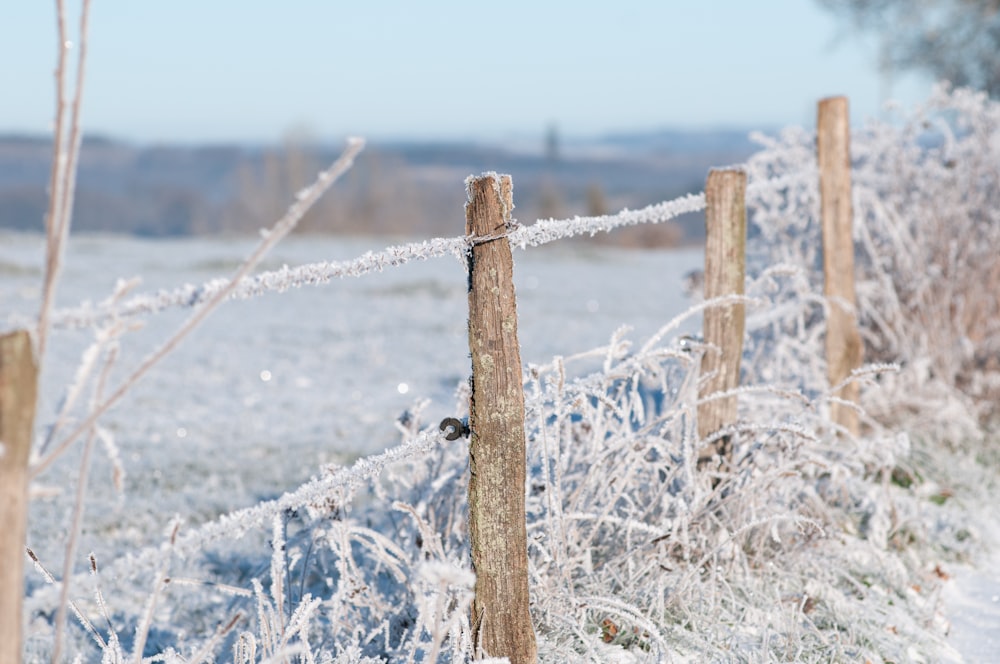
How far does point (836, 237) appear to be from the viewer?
4344 mm

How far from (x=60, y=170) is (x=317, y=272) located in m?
0.61

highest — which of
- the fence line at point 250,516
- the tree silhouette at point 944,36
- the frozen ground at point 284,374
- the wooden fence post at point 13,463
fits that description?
the tree silhouette at point 944,36

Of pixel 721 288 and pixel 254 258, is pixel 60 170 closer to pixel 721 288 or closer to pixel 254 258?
pixel 254 258

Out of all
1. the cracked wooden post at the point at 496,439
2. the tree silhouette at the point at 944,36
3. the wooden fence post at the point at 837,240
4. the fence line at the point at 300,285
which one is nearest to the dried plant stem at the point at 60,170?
the fence line at the point at 300,285

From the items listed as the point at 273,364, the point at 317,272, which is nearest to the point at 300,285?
the point at 317,272

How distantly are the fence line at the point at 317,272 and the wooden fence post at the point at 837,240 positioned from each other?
1.84m

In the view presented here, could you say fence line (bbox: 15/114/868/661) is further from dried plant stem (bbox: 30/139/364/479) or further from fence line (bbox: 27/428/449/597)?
dried plant stem (bbox: 30/139/364/479)

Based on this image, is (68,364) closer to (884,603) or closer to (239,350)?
(239,350)

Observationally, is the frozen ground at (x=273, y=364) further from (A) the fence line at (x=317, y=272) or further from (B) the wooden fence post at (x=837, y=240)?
(B) the wooden fence post at (x=837, y=240)

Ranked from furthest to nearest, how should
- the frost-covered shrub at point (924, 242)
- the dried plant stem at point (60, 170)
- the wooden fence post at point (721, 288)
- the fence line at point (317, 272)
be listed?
the frost-covered shrub at point (924, 242) → the wooden fence post at point (721, 288) → the fence line at point (317, 272) → the dried plant stem at point (60, 170)

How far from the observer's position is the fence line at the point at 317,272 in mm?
1295

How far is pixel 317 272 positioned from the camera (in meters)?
1.66

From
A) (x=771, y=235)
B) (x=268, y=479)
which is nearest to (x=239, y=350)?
(x=268, y=479)

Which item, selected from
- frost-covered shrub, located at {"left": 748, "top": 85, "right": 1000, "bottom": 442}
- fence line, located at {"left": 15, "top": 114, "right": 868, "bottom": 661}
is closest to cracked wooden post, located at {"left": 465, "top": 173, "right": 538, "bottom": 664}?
fence line, located at {"left": 15, "top": 114, "right": 868, "bottom": 661}
